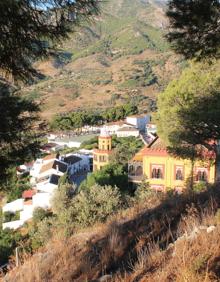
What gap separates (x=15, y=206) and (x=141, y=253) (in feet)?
86.0

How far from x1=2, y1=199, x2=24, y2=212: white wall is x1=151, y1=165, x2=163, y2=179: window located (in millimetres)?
10307

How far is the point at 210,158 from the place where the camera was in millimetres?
16453

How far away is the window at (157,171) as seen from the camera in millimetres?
22594

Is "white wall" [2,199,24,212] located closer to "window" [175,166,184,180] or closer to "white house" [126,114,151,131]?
"window" [175,166,184,180]

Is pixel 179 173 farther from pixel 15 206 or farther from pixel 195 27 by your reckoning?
pixel 195 27

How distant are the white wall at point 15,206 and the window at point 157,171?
10307mm

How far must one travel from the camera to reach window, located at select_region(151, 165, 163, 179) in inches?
890

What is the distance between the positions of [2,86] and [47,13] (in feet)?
3.17

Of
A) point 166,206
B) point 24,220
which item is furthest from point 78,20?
point 24,220

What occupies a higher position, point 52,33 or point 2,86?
point 52,33

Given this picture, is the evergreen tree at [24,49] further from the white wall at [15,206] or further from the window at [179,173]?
the white wall at [15,206]

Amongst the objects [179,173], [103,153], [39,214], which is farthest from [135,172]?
[103,153]

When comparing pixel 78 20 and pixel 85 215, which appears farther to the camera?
pixel 85 215

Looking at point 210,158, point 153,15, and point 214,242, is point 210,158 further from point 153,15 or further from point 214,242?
point 153,15
